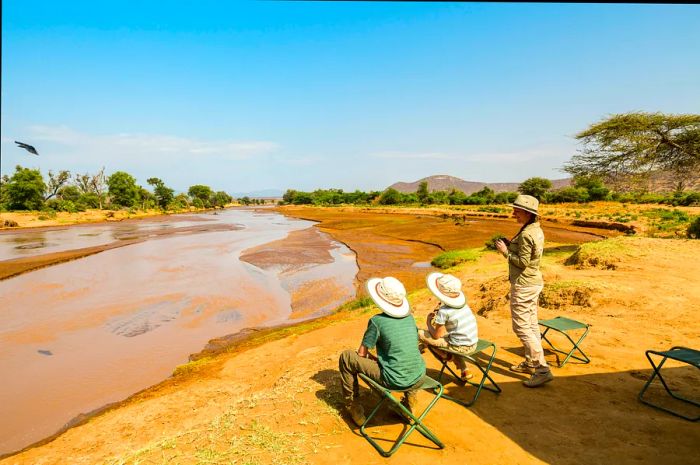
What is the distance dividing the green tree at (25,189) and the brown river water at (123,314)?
45776mm

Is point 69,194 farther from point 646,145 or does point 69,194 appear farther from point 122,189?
point 646,145

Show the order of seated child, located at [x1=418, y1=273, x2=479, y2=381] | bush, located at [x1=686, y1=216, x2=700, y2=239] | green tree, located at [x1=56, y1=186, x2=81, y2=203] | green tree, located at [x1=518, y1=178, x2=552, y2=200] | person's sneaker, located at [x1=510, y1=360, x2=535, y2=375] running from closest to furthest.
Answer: seated child, located at [x1=418, y1=273, x2=479, y2=381] → person's sneaker, located at [x1=510, y1=360, x2=535, y2=375] → bush, located at [x1=686, y1=216, x2=700, y2=239] → green tree, located at [x1=518, y1=178, x2=552, y2=200] → green tree, located at [x1=56, y1=186, x2=81, y2=203]

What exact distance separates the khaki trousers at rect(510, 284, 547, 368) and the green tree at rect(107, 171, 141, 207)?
91544 mm

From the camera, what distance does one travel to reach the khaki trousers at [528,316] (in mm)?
4707

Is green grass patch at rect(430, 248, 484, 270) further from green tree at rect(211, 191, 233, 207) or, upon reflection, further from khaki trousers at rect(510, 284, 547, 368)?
green tree at rect(211, 191, 233, 207)

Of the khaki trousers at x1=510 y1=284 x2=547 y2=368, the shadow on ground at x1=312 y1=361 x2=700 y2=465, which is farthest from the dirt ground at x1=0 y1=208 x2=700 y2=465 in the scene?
the khaki trousers at x1=510 y1=284 x2=547 y2=368

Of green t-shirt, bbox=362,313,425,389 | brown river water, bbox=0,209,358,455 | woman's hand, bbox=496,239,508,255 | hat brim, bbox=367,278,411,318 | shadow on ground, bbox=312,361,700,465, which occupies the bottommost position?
brown river water, bbox=0,209,358,455

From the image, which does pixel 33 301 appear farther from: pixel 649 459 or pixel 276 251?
pixel 649 459

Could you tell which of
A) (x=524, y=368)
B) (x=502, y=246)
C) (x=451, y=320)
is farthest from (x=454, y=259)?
(x=451, y=320)

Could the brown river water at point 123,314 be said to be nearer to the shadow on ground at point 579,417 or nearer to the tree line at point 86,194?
the shadow on ground at point 579,417

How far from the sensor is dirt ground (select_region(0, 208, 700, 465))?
3.54 m

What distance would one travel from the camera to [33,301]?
12.9 meters

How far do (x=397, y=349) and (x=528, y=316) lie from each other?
2280 millimetres

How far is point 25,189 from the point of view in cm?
5566
